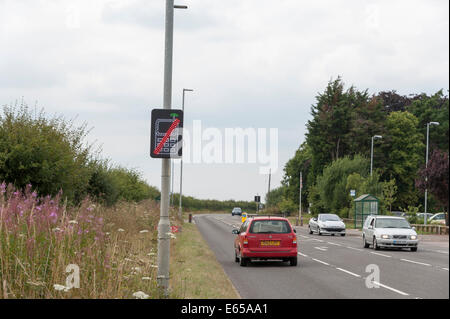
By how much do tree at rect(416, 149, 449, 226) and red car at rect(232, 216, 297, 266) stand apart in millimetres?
16757

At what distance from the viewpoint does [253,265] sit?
21.4m

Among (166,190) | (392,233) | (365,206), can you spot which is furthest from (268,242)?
(365,206)

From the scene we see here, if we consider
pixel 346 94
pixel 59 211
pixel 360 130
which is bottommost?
pixel 59 211

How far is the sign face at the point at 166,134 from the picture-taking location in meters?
11.0

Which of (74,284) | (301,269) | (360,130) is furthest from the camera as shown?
(360,130)

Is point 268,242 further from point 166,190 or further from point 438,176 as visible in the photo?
point 438,176

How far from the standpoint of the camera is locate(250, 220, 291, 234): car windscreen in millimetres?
20531

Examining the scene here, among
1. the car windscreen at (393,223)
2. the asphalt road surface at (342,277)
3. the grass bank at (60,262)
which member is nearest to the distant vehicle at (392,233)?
the car windscreen at (393,223)

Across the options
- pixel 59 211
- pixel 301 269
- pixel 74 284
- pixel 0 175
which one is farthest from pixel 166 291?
pixel 0 175

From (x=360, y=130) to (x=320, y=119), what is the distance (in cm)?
733

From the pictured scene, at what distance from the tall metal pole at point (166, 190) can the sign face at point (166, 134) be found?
364mm

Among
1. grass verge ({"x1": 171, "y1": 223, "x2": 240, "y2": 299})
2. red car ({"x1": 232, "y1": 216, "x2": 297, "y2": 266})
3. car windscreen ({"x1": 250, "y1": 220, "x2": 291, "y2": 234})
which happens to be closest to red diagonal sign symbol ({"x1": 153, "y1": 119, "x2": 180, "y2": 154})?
grass verge ({"x1": 171, "y1": 223, "x2": 240, "y2": 299})

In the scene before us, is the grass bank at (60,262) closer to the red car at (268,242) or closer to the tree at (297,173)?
the red car at (268,242)
